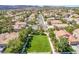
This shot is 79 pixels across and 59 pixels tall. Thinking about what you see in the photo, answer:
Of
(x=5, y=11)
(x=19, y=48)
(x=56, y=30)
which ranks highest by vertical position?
(x=5, y=11)

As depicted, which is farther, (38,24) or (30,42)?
(38,24)

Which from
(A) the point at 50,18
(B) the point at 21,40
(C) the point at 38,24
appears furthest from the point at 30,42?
(A) the point at 50,18

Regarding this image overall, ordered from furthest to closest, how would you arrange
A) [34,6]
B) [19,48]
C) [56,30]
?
[34,6] → [56,30] → [19,48]

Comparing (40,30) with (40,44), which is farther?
(40,30)

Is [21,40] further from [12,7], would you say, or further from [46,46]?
[12,7]
